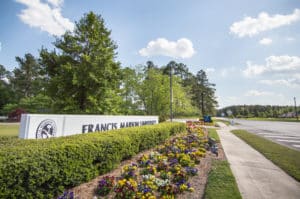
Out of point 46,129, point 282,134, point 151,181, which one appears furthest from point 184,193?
point 282,134

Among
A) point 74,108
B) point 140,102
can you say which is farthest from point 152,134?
point 140,102

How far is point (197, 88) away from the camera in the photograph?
176ft

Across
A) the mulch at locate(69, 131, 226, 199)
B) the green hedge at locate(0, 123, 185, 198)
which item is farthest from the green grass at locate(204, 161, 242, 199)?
the green hedge at locate(0, 123, 185, 198)

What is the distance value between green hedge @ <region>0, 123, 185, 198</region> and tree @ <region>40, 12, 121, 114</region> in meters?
6.23

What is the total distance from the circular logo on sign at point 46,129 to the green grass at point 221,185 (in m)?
4.60

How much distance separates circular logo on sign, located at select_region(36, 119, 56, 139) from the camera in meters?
4.43

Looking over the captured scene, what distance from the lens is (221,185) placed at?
344cm

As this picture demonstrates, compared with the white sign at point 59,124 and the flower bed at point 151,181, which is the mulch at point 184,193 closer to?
the flower bed at point 151,181

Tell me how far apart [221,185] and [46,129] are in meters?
5.01

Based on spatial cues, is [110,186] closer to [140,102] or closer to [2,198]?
[2,198]

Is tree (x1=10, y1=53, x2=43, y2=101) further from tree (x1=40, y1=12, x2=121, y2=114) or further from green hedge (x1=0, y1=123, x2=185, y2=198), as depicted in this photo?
green hedge (x1=0, y1=123, x2=185, y2=198)

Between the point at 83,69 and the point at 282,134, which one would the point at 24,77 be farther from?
the point at 282,134

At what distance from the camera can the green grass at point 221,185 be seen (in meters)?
3.01

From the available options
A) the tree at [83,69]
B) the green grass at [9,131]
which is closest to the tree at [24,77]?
the green grass at [9,131]
